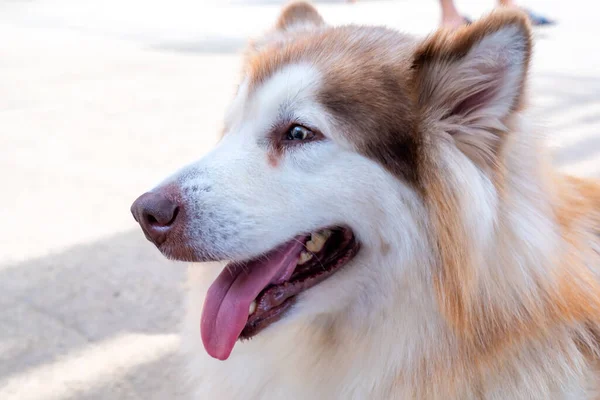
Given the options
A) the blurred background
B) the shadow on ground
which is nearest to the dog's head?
the blurred background

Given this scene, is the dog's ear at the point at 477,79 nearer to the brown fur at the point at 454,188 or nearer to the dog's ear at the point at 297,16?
the brown fur at the point at 454,188

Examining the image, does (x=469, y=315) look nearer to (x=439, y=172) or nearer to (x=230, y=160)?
(x=439, y=172)

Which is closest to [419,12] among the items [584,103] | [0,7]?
[584,103]

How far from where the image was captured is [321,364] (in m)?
2.03

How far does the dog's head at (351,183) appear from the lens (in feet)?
5.96

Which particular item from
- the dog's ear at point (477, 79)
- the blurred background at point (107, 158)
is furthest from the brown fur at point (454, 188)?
the blurred background at point (107, 158)

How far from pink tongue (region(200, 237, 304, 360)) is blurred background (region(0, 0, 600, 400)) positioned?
79 cm

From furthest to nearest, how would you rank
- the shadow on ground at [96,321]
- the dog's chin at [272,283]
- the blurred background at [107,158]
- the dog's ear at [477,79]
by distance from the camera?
the blurred background at [107,158]
the shadow on ground at [96,321]
the dog's chin at [272,283]
the dog's ear at [477,79]

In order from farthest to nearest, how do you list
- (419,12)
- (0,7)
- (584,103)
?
(0,7) → (419,12) → (584,103)

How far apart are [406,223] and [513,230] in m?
0.32

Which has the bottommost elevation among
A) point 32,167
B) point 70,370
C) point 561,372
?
point 32,167

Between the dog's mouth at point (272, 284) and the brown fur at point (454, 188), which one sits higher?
the brown fur at point (454, 188)

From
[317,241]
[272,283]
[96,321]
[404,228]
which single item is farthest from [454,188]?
[96,321]

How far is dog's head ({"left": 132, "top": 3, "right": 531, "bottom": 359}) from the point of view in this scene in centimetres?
182
